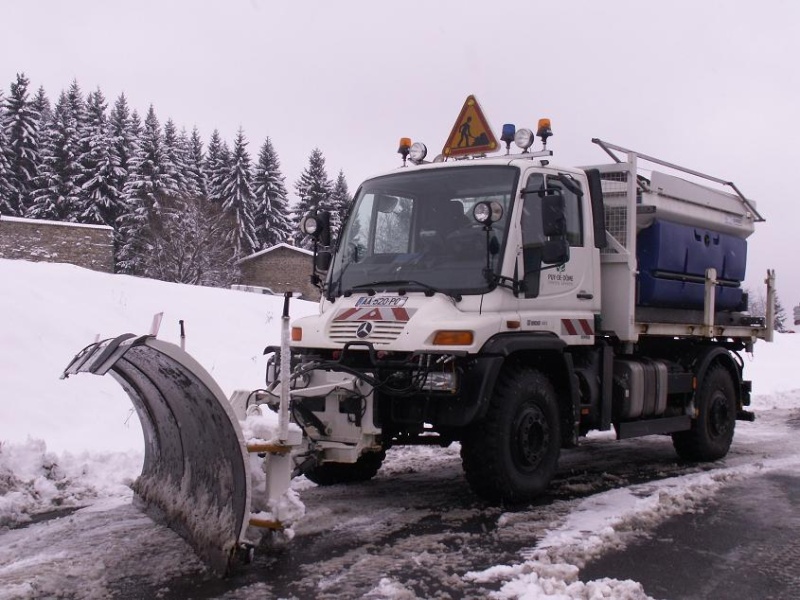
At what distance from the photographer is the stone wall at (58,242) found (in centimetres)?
3200

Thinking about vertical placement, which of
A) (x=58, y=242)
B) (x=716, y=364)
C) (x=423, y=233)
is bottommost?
(x=716, y=364)

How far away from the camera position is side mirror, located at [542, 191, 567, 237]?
6246mm

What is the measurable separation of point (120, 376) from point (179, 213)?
40601 millimetres

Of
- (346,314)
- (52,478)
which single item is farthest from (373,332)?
(52,478)

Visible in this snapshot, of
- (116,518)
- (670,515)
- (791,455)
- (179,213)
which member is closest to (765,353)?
(791,455)

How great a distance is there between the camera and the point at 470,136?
7.87m

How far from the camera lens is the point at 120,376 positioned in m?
5.64

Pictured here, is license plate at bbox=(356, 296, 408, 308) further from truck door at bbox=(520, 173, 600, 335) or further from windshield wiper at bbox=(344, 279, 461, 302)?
truck door at bbox=(520, 173, 600, 335)

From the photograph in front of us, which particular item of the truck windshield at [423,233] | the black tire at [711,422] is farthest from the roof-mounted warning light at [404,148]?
the black tire at [711,422]

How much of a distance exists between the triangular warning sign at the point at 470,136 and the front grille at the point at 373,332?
2.40 metres

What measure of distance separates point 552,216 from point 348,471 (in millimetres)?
2908

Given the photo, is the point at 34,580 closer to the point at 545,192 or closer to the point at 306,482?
the point at 306,482

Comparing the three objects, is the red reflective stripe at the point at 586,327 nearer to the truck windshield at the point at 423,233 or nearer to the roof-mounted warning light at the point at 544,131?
the truck windshield at the point at 423,233

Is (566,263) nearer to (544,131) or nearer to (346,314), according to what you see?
(544,131)
